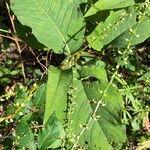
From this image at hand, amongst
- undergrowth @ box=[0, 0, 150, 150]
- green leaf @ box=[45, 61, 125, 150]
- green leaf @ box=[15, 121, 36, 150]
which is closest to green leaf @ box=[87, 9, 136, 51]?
undergrowth @ box=[0, 0, 150, 150]

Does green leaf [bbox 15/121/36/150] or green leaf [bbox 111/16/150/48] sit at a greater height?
green leaf [bbox 111/16/150/48]

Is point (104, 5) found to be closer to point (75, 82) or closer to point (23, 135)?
point (75, 82)

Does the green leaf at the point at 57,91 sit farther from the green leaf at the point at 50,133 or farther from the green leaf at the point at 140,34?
the green leaf at the point at 140,34

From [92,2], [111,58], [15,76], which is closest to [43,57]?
[15,76]

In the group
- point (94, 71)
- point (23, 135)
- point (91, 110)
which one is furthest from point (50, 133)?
point (94, 71)

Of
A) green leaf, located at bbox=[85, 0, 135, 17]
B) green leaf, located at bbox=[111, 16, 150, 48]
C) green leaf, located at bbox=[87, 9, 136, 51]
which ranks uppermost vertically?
green leaf, located at bbox=[85, 0, 135, 17]

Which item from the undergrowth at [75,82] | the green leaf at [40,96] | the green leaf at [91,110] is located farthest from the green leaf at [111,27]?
the green leaf at [40,96]

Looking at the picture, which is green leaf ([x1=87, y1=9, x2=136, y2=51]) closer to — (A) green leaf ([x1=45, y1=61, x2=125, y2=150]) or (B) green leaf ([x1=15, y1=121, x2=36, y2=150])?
(A) green leaf ([x1=45, y1=61, x2=125, y2=150])
